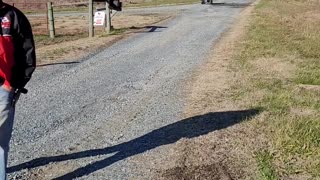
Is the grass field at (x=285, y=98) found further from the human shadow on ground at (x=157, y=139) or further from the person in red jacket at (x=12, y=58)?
the person in red jacket at (x=12, y=58)

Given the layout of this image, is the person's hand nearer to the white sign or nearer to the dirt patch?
the dirt patch

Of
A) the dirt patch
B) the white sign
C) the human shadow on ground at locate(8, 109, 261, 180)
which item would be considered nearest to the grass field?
the dirt patch

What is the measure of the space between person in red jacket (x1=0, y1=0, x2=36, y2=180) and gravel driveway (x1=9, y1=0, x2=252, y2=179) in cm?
100

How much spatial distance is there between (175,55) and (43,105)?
218 inches

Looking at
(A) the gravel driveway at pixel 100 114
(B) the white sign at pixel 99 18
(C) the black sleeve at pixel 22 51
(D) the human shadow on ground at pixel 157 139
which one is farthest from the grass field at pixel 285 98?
(B) the white sign at pixel 99 18

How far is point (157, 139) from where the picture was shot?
5.45 m

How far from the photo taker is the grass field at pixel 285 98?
15.4ft

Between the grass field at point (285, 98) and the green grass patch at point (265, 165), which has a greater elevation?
the grass field at point (285, 98)

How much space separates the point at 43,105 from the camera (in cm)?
700

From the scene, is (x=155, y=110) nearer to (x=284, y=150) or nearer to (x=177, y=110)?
(x=177, y=110)

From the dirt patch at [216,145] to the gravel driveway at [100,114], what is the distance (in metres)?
0.24

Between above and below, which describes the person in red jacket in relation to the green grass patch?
above

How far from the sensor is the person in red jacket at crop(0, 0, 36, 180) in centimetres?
346

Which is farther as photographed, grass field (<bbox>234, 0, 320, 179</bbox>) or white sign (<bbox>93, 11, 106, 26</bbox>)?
white sign (<bbox>93, 11, 106, 26</bbox>)
